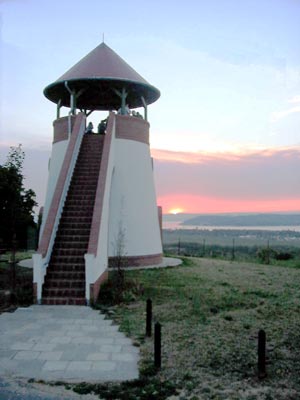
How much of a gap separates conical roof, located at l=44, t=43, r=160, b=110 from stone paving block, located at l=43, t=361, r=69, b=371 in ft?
42.8

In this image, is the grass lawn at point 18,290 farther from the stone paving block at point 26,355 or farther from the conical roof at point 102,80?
the conical roof at point 102,80

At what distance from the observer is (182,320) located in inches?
392

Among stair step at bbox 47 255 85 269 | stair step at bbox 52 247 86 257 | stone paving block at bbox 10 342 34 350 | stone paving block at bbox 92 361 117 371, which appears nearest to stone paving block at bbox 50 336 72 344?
stone paving block at bbox 10 342 34 350

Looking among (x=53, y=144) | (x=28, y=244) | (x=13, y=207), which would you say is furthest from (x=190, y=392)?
(x=28, y=244)

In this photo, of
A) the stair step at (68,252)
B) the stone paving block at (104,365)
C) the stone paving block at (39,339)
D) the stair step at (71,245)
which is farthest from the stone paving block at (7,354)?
the stair step at (71,245)

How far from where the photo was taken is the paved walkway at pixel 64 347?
22.5 feet

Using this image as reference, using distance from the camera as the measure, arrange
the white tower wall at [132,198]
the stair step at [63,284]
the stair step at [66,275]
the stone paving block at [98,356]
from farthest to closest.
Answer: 1. the white tower wall at [132,198]
2. the stair step at [66,275]
3. the stair step at [63,284]
4. the stone paving block at [98,356]

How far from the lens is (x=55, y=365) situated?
7.17 meters

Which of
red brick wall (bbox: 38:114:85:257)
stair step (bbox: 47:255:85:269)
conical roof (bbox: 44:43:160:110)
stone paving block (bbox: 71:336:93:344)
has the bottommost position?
stone paving block (bbox: 71:336:93:344)

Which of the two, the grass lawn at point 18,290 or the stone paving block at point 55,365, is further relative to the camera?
the grass lawn at point 18,290

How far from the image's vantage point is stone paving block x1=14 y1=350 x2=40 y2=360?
7484 millimetres

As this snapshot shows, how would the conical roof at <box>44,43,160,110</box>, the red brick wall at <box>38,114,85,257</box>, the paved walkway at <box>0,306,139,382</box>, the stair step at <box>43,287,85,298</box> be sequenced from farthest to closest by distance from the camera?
the conical roof at <box>44,43,160,110</box>
the red brick wall at <box>38,114,85,257</box>
the stair step at <box>43,287,85,298</box>
the paved walkway at <box>0,306,139,382</box>

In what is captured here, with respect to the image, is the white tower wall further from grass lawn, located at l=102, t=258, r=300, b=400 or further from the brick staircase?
grass lawn, located at l=102, t=258, r=300, b=400

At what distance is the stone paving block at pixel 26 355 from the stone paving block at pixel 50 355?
0.30ft
